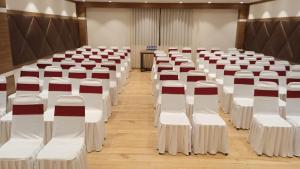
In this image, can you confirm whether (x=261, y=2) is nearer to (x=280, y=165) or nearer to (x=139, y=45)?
(x=139, y=45)

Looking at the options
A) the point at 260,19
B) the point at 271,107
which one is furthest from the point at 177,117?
the point at 260,19

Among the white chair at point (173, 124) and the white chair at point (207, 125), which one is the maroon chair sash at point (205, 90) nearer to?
the white chair at point (207, 125)

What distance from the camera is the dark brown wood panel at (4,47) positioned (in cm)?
624

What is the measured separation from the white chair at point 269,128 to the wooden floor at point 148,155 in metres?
0.15

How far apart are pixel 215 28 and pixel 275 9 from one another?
13.9ft

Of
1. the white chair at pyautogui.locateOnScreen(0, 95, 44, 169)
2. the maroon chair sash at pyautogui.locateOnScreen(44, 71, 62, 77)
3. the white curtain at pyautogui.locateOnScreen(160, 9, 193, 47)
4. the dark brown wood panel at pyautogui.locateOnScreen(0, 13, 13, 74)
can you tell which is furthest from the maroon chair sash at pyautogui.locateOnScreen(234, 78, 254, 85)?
the white curtain at pyautogui.locateOnScreen(160, 9, 193, 47)

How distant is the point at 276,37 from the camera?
10438 mm

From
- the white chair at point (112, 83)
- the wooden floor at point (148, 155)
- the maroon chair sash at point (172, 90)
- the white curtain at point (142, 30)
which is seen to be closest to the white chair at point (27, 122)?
the wooden floor at point (148, 155)

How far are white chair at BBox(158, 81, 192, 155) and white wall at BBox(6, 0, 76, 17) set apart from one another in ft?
16.6

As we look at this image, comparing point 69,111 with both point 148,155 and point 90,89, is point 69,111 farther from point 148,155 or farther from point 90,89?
point 148,155

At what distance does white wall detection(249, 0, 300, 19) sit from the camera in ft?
30.4

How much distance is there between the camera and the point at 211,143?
4.76 m

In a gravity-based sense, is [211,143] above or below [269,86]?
below

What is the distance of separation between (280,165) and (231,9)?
11.4m
